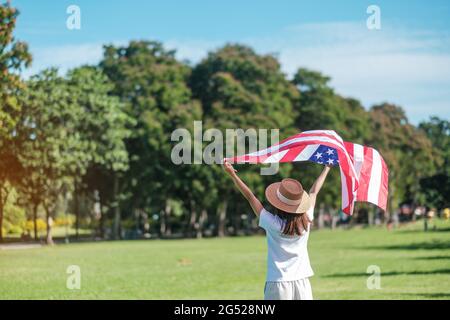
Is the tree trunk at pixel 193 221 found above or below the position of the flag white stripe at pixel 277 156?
below

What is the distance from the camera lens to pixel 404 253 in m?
38.8

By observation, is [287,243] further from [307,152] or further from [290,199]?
[307,152]

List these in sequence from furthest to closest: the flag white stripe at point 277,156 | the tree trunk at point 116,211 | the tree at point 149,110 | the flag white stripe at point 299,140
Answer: the tree trunk at point 116,211
the tree at point 149,110
the flag white stripe at point 277,156
the flag white stripe at point 299,140

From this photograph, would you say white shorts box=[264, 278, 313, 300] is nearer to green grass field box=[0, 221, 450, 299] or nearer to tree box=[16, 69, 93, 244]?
green grass field box=[0, 221, 450, 299]

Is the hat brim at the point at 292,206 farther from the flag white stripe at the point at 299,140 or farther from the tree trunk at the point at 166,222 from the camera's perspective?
the tree trunk at the point at 166,222

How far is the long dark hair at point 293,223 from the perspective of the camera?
1008cm

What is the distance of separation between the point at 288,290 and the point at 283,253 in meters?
0.46

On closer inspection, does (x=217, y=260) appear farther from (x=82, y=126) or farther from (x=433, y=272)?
(x=82, y=126)

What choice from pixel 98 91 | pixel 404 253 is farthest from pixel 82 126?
pixel 404 253

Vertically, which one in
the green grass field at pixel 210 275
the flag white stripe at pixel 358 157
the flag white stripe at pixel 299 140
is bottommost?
the green grass field at pixel 210 275

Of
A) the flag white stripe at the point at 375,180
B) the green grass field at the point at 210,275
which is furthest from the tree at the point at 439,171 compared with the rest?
the flag white stripe at the point at 375,180

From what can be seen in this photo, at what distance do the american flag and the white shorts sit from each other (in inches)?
107

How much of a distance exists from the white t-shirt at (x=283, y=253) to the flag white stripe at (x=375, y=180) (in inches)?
121

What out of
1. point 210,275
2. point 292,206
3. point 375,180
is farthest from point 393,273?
point 292,206
